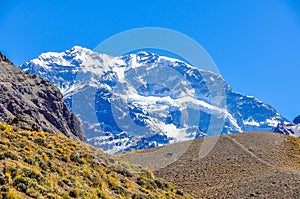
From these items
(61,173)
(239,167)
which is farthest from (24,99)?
(61,173)

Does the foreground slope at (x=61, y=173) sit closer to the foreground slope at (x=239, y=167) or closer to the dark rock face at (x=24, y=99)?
the foreground slope at (x=239, y=167)

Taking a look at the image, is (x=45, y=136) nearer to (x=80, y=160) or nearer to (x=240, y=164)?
(x=80, y=160)

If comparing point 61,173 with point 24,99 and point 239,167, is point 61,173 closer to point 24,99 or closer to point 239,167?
point 239,167

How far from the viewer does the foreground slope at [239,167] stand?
45844 millimetres

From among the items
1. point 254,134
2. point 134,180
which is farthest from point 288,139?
point 134,180

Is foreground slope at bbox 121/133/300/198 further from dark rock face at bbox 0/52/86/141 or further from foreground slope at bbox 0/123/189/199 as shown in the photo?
dark rock face at bbox 0/52/86/141

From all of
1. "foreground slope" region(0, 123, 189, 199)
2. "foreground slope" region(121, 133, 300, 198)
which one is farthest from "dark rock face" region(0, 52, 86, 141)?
"foreground slope" region(0, 123, 189, 199)

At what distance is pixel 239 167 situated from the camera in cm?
6231

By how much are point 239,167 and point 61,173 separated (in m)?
42.1

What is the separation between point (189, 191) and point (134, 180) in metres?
18.0

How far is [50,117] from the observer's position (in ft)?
630

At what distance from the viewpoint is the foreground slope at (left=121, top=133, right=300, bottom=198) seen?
45.8m

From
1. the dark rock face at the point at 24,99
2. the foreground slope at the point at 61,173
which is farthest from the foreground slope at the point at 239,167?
the dark rock face at the point at 24,99

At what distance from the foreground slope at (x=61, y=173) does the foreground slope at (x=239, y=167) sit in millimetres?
12827
